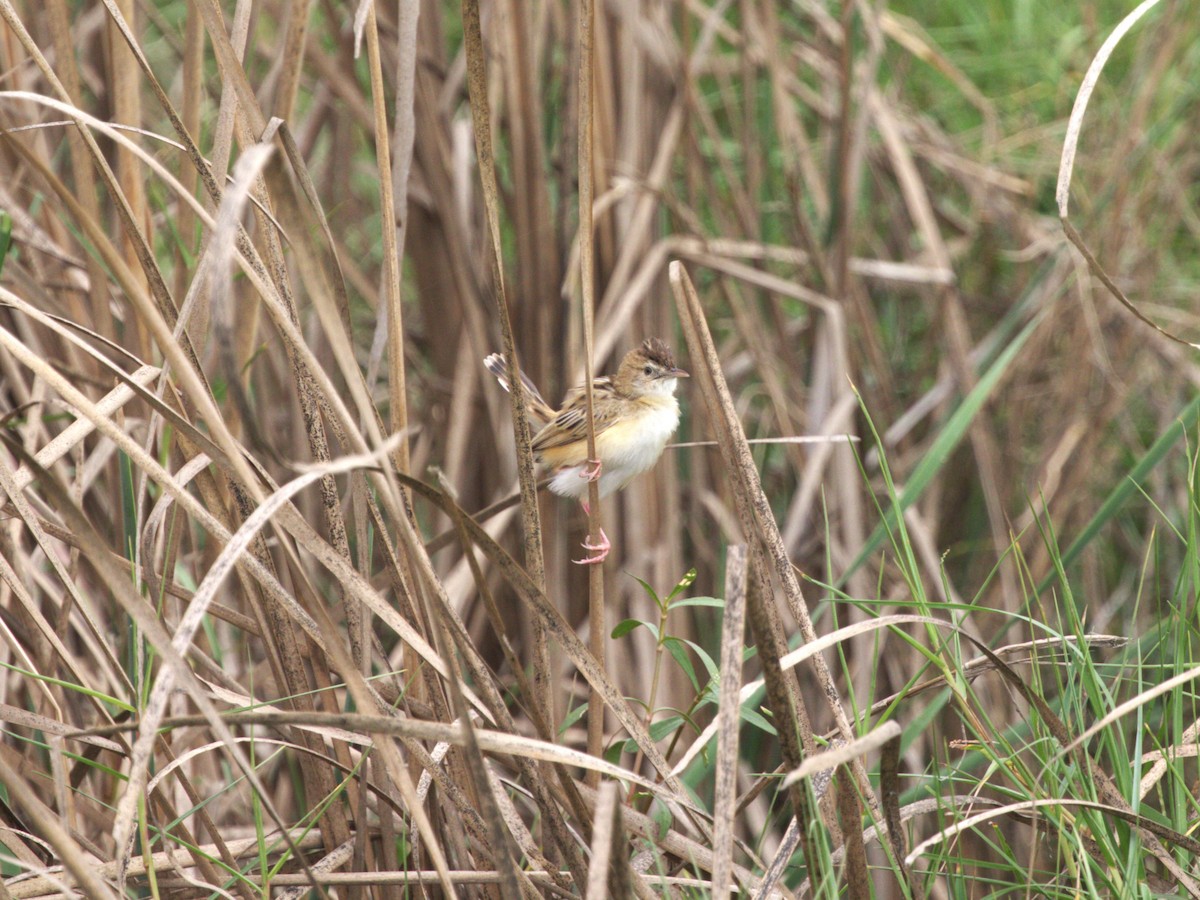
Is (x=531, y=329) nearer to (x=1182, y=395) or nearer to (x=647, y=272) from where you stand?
(x=647, y=272)

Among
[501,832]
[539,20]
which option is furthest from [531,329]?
[501,832]

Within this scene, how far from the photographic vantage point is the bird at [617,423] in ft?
10.8

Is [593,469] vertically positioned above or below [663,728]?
above

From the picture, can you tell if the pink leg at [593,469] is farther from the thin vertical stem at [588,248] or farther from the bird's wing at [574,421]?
the bird's wing at [574,421]

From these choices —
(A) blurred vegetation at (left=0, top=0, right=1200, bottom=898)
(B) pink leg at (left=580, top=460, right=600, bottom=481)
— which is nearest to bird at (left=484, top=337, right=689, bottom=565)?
(A) blurred vegetation at (left=0, top=0, right=1200, bottom=898)

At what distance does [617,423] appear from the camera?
3.41 meters

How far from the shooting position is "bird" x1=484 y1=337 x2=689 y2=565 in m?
3.29

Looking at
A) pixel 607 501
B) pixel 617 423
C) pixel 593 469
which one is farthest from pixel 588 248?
pixel 607 501

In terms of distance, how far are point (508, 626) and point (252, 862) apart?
2393mm

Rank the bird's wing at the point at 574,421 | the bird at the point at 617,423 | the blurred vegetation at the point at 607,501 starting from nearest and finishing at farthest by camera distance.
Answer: the blurred vegetation at the point at 607,501, the bird at the point at 617,423, the bird's wing at the point at 574,421

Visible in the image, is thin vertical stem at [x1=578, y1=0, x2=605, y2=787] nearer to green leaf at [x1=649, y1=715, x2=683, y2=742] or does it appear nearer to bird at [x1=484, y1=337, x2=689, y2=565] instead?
green leaf at [x1=649, y1=715, x2=683, y2=742]

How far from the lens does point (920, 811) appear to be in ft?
6.74

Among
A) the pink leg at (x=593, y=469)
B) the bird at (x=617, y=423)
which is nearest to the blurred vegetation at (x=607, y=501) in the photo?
the pink leg at (x=593, y=469)

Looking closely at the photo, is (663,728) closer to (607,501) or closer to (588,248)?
(588,248)
